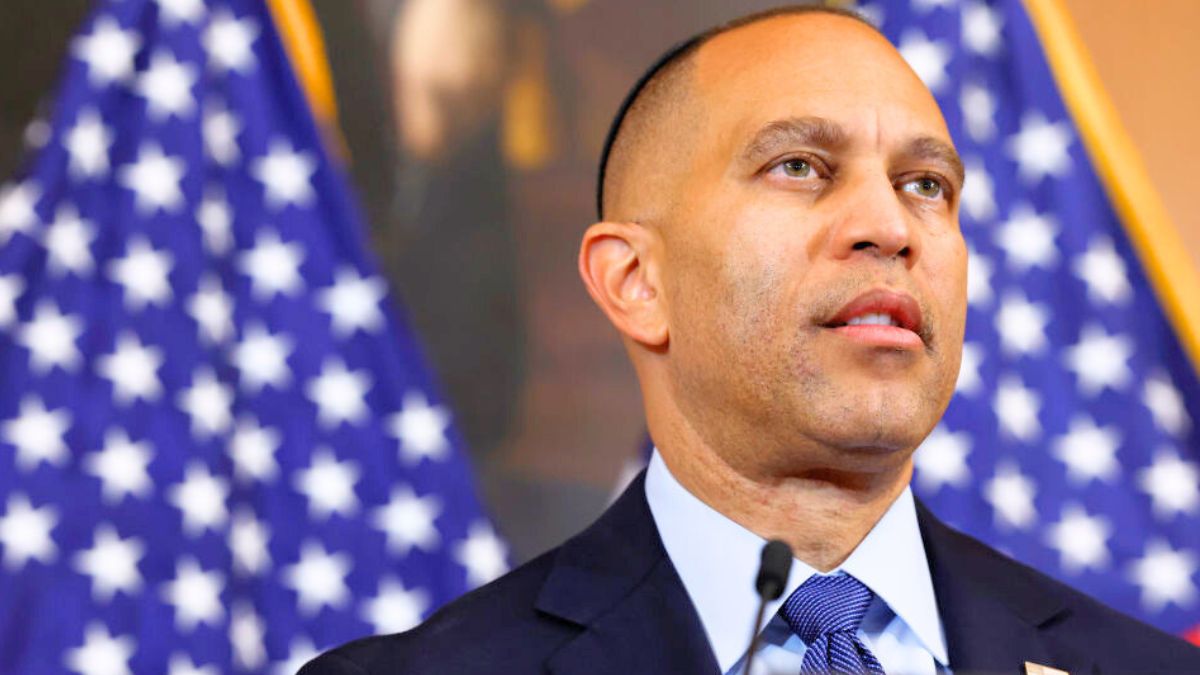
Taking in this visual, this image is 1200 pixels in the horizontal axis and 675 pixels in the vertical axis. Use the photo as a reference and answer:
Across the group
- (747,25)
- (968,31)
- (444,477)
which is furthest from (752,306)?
(968,31)

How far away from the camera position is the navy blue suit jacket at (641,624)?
6.10 feet

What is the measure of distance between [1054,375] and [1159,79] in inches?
30.1

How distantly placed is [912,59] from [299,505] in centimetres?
167

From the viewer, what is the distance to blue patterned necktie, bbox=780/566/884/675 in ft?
5.79

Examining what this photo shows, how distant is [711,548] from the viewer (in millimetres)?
1953

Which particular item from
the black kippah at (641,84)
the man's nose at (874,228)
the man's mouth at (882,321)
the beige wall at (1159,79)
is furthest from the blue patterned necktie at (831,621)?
the beige wall at (1159,79)

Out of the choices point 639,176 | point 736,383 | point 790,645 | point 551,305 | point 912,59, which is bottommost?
A: point 790,645

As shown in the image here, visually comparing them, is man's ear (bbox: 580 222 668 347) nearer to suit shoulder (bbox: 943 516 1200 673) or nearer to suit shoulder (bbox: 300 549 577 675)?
suit shoulder (bbox: 300 549 577 675)

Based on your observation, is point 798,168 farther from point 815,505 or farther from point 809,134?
point 815,505

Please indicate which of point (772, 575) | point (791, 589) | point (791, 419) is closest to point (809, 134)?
point (791, 419)

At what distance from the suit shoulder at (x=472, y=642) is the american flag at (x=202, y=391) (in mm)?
755

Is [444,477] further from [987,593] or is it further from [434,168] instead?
[987,593]

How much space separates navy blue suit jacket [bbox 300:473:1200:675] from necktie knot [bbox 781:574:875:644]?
0.09 meters

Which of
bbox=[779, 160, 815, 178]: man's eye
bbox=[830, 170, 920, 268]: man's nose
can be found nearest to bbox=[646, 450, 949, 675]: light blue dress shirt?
bbox=[830, 170, 920, 268]: man's nose
